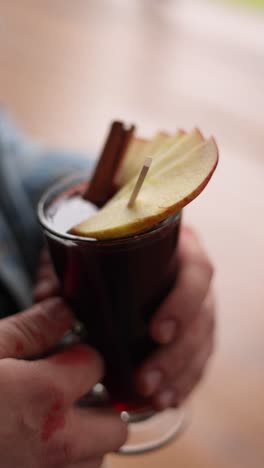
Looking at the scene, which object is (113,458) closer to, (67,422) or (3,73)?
(67,422)

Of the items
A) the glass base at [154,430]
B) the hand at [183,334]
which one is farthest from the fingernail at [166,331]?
the glass base at [154,430]

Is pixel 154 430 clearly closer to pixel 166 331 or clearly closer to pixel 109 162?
pixel 166 331

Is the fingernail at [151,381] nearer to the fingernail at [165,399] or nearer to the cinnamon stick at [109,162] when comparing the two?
the fingernail at [165,399]

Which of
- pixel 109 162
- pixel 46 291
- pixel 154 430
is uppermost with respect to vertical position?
pixel 109 162

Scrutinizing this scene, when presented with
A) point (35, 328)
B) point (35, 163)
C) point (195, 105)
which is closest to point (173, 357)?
point (35, 328)

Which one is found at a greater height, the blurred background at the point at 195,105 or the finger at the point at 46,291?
the finger at the point at 46,291

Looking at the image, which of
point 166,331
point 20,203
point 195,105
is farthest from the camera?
point 195,105
